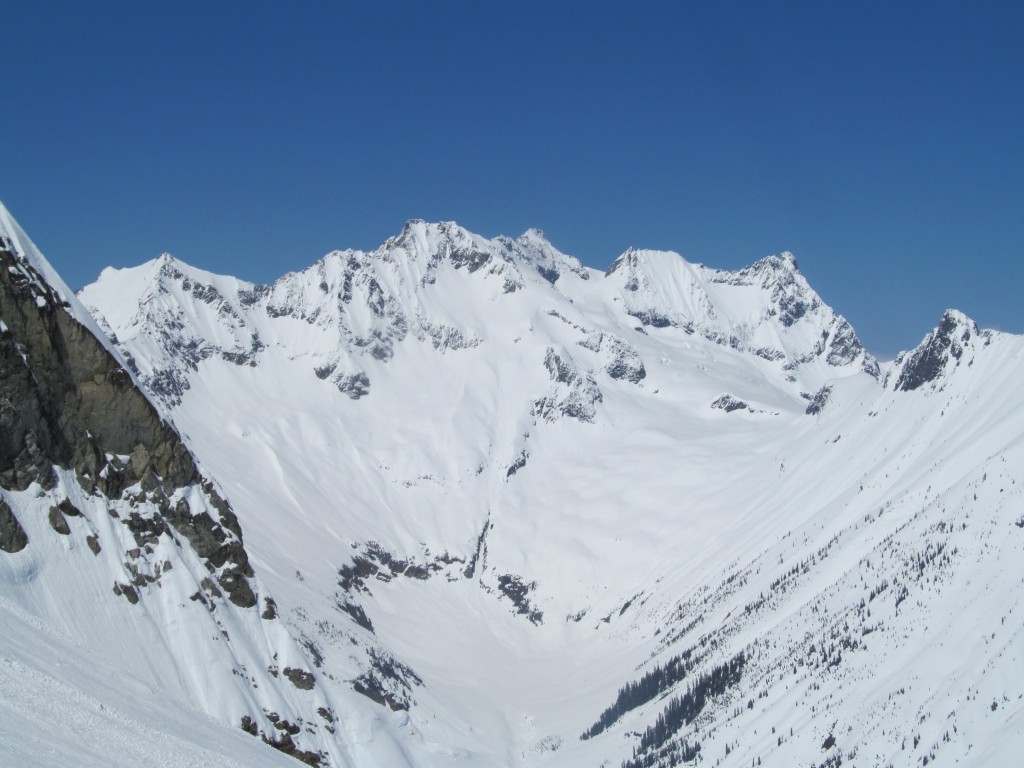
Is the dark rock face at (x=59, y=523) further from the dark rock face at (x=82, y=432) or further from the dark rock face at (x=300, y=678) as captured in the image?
the dark rock face at (x=300, y=678)

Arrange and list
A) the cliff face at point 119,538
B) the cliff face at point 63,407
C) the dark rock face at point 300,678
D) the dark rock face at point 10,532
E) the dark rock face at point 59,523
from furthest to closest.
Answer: the dark rock face at point 300,678 < the dark rock face at point 59,523 < the cliff face at point 63,407 < the cliff face at point 119,538 < the dark rock face at point 10,532

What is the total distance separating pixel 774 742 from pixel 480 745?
61322mm

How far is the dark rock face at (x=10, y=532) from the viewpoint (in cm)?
8638

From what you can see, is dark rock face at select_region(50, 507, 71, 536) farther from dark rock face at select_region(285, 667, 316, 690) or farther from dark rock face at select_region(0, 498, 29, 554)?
dark rock face at select_region(285, 667, 316, 690)

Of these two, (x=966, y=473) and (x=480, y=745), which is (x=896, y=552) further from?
(x=480, y=745)

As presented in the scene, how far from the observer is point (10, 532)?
8719 centimetres

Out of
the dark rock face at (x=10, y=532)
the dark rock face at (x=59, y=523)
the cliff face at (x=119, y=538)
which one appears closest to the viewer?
the dark rock face at (x=10, y=532)

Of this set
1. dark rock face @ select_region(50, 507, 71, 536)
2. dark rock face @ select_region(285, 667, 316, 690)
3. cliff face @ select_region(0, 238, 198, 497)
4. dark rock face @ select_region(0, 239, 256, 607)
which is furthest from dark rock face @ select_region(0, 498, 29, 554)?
dark rock face @ select_region(285, 667, 316, 690)

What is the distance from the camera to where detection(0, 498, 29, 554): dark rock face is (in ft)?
283

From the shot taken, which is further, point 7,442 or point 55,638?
point 7,442

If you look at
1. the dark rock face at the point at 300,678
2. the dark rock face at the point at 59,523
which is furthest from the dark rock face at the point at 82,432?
the dark rock face at the point at 300,678

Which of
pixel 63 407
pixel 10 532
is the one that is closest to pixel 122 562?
pixel 10 532

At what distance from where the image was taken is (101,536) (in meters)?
98.4

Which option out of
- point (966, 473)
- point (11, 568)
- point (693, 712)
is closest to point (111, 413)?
point (11, 568)
